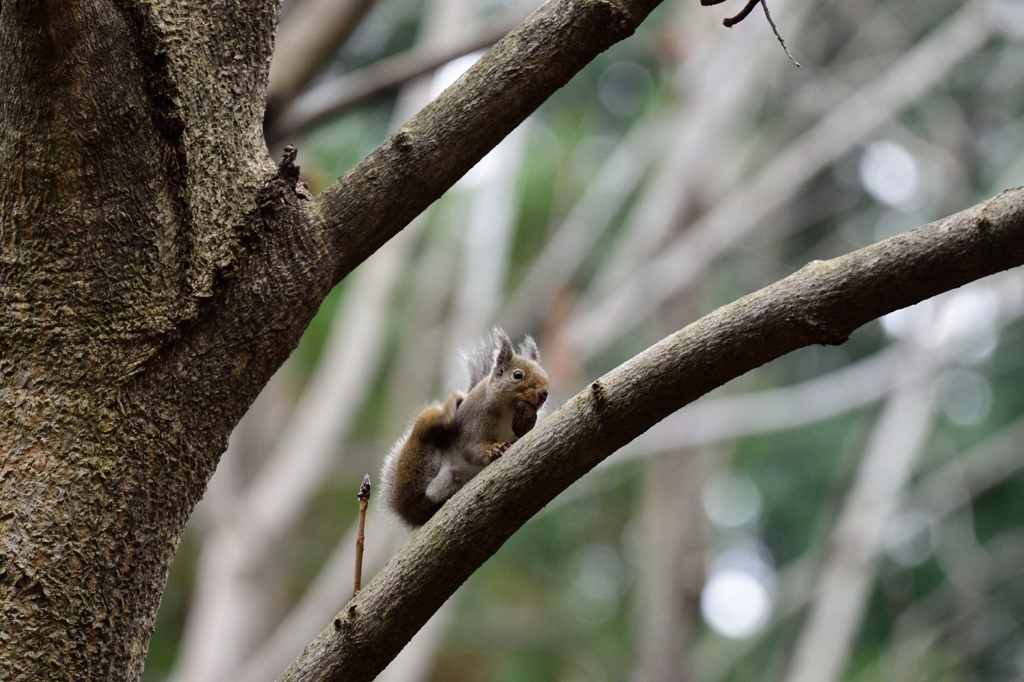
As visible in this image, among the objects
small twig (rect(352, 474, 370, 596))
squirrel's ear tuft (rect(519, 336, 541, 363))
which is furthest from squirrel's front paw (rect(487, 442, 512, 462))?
small twig (rect(352, 474, 370, 596))

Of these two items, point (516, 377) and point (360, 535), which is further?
point (516, 377)

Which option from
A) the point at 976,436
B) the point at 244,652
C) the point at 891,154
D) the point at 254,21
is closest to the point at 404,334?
the point at 244,652

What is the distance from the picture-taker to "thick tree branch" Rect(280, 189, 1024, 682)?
1.48 m

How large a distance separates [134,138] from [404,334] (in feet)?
29.3

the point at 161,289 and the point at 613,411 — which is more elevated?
the point at 161,289

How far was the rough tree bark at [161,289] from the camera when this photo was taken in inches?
62.0

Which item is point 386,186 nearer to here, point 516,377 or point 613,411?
point 613,411

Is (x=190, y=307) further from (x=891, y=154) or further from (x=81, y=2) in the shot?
(x=891, y=154)

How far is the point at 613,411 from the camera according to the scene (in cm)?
158

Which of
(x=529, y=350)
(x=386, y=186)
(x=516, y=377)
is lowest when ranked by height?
(x=386, y=186)

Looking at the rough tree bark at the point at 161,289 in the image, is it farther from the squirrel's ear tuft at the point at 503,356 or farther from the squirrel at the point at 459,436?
the squirrel's ear tuft at the point at 503,356

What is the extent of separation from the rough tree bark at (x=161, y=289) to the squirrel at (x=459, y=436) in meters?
0.95

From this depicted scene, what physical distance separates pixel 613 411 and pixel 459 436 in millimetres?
1251

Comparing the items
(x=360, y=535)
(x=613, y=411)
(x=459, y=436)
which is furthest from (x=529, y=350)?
(x=613, y=411)
